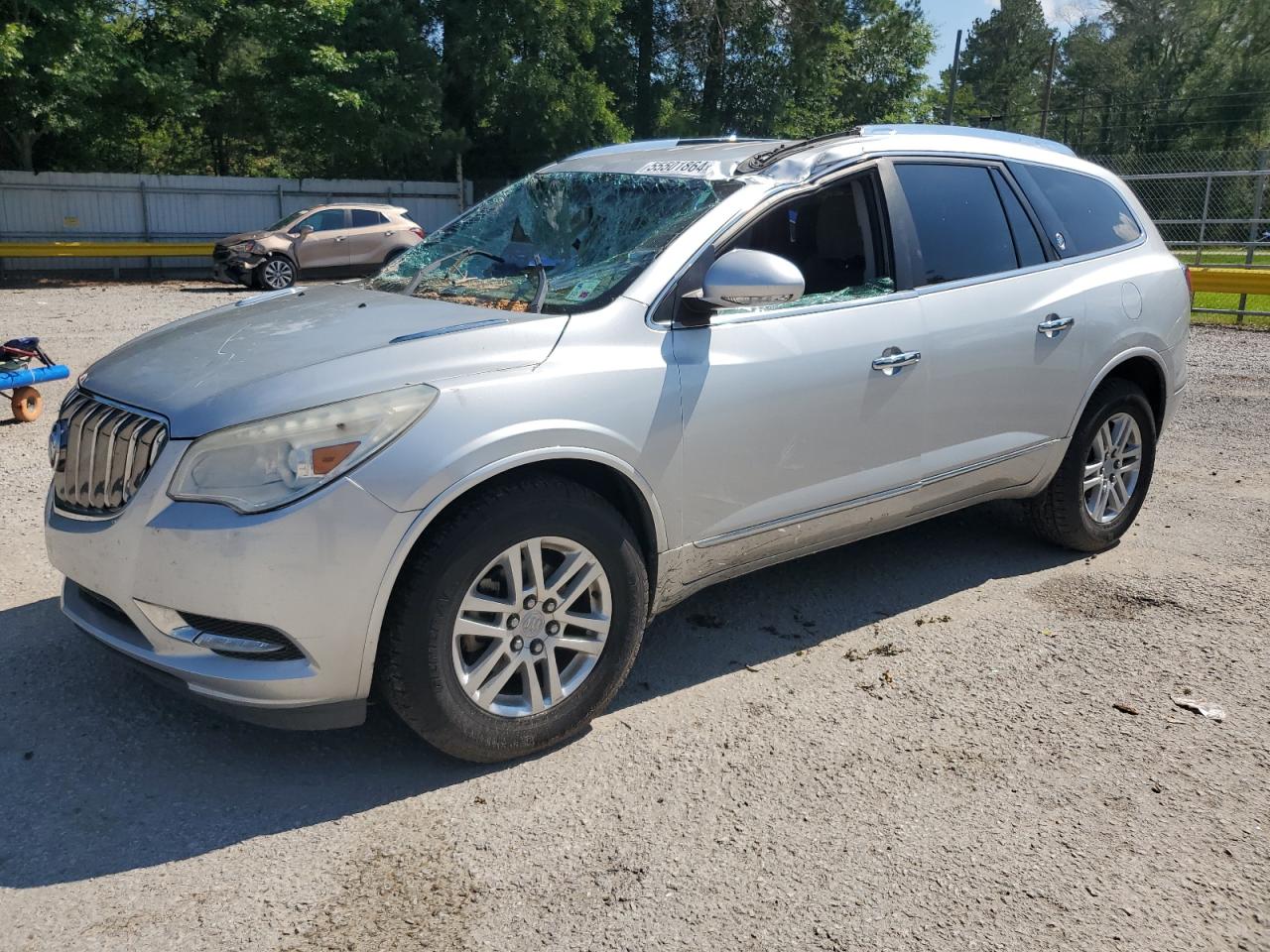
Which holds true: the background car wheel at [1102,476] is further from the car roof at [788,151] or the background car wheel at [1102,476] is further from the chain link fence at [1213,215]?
the chain link fence at [1213,215]

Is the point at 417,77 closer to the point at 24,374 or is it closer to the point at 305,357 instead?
the point at 24,374

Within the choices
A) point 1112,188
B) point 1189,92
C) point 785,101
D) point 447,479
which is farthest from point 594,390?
point 1189,92

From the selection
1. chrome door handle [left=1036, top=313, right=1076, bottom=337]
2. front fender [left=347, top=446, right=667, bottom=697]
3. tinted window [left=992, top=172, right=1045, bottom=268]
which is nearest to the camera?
front fender [left=347, top=446, right=667, bottom=697]

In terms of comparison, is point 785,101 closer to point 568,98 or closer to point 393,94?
point 568,98

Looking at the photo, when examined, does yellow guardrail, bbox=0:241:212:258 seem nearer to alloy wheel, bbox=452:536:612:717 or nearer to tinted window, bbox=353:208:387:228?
tinted window, bbox=353:208:387:228

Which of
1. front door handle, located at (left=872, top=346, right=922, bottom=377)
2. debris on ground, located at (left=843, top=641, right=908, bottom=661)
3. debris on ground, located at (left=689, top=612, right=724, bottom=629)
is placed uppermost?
front door handle, located at (left=872, top=346, right=922, bottom=377)

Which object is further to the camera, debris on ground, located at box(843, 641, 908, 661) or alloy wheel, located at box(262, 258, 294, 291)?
alloy wheel, located at box(262, 258, 294, 291)

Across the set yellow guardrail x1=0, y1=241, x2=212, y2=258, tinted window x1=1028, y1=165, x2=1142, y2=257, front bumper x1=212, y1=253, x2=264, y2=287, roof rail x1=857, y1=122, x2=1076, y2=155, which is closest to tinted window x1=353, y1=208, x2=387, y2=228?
front bumper x1=212, y1=253, x2=264, y2=287

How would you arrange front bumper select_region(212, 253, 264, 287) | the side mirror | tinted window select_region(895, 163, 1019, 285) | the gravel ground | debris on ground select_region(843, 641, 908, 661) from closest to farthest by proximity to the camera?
1. the gravel ground
2. the side mirror
3. debris on ground select_region(843, 641, 908, 661)
4. tinted window select_region(895, 163, 1019, 285)
5. front bumper select_region(212, 253, 264, 287)

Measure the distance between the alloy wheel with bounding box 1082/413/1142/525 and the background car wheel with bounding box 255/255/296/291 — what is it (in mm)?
17677

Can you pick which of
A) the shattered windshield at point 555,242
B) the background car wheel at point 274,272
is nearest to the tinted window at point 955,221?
the shattered windshield at point 555,242

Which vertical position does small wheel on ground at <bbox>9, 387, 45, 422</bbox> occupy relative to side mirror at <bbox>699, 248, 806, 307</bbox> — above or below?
below

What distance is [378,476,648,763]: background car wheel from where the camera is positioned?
10.1 feet

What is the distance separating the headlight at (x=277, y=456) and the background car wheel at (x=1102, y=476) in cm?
341
